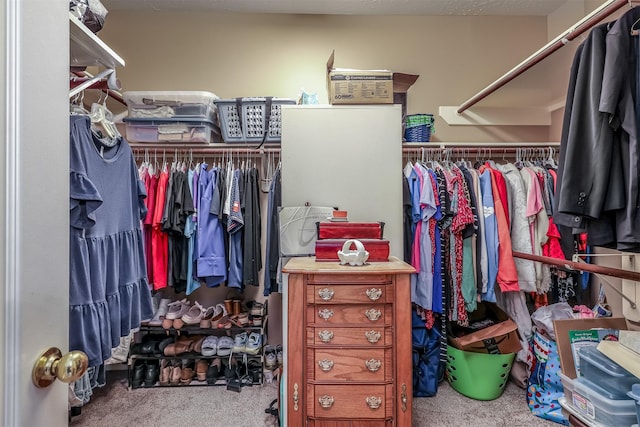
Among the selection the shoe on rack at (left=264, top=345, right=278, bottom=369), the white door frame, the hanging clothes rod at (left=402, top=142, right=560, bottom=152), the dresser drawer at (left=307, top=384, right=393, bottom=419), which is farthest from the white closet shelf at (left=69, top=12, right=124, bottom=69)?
the shoe on rack at (left=264, top=345, right=278, bottom=369)

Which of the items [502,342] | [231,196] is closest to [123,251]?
[231,196]

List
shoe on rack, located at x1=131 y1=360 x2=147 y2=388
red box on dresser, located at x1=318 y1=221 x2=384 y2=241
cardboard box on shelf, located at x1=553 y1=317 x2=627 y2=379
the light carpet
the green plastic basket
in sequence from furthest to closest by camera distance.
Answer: shoe on rack, located at x1=131 y1=360 x2=147 y2=388
the green plastic basket
the light carpet
red box on dresser, located at x1=318 y1=221 x2=384 y2=241
cardboard box on shelf, located at x1=553 y1=317 x2=627 y2=379

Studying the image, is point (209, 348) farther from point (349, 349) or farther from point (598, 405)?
point (598, 405)

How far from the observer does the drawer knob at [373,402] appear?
1.38 metres

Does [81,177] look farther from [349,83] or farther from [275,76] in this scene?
[275,76]

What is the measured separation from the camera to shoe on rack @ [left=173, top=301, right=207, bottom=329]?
2322 mm

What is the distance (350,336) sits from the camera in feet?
4.59

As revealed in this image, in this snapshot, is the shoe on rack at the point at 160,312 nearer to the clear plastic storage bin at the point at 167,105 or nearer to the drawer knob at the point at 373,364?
the clear plastic storage bin at the point at 167,105

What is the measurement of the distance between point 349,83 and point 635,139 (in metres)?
1.49

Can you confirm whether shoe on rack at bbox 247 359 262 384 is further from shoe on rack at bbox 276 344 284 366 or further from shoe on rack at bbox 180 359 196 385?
shoe on rack at bbox 180 359 196 385

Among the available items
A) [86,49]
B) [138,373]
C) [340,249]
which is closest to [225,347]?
[138,373]

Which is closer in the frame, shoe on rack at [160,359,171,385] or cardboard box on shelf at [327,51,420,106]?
cardboard box on shelf at [327,51,420,106]

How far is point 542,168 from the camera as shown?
228 cm

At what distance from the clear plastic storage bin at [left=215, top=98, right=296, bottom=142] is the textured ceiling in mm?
877
